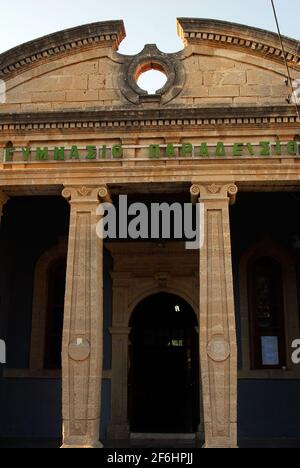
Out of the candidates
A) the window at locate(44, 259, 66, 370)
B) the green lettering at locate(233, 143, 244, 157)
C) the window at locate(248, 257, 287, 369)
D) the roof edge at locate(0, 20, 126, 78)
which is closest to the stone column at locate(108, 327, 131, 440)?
the window at locate(44, 259, 66, 370)

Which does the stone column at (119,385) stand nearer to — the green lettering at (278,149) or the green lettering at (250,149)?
the green lettering at (250,149)

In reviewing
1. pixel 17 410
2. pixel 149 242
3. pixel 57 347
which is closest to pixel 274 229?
pixel 149 242

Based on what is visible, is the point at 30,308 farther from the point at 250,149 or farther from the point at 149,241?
the point at 250,149

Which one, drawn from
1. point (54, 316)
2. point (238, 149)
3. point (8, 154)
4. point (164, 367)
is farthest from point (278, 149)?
point (54, 316)

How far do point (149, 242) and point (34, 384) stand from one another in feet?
13.9

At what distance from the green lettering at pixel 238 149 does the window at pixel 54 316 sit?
17.6ft

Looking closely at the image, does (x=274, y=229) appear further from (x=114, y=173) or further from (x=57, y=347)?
(x=57, y=347)

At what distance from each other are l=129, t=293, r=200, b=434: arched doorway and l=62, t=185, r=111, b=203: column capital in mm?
4024

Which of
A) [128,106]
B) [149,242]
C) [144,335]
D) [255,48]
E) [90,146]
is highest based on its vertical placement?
[255,48]

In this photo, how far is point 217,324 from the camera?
9.92 m

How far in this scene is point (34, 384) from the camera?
12.9 meters

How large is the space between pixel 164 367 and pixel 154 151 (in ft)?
18.5

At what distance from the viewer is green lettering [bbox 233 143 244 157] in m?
10.6

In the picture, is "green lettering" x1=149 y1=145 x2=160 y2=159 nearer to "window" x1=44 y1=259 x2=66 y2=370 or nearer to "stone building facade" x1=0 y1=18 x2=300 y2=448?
"stone building facade" x1=0 y1=18 x2=300 y2=448
